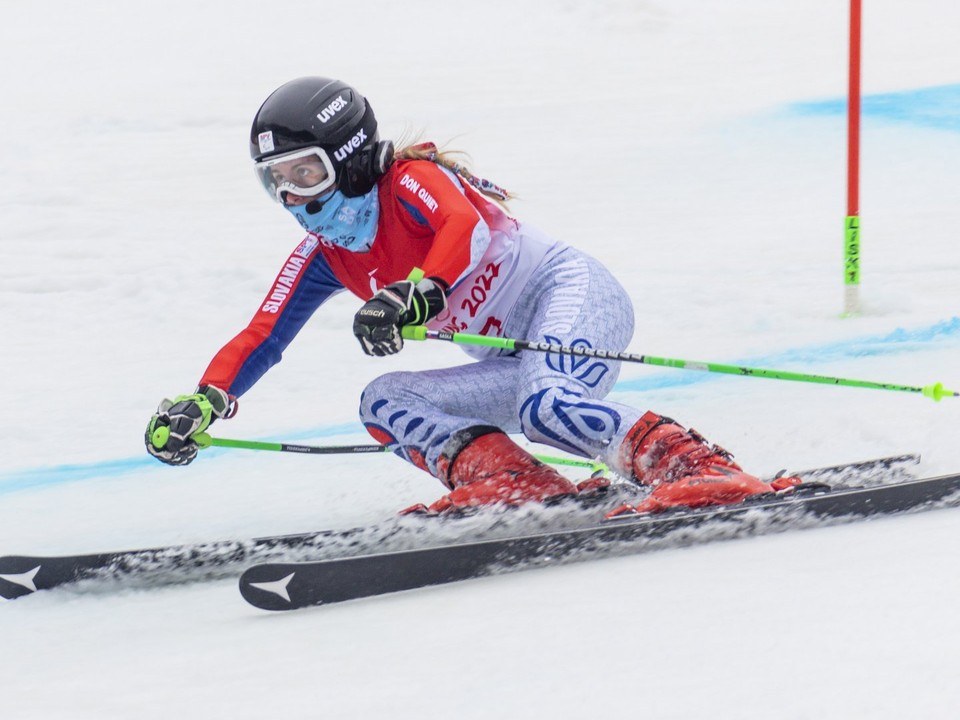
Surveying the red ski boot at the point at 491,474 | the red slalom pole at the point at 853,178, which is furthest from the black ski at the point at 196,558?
the red slalom pole at the point at 853,178

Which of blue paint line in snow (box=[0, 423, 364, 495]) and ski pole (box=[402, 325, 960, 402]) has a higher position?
ski pole (box=[402, 325, 960, 402])

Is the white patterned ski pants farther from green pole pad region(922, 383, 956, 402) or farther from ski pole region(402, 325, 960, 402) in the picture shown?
green pole pad region(922, 383, 956, 402)

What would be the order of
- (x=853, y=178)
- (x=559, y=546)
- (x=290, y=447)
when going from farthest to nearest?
(x=853, y=178)
(x=290, y=447)
(x=559, y=546)

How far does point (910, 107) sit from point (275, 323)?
9124 mm

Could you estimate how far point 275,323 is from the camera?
3.65m

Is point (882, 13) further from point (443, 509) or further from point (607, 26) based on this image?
point (443, 509)

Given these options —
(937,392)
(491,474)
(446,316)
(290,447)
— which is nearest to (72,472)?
(290,447)

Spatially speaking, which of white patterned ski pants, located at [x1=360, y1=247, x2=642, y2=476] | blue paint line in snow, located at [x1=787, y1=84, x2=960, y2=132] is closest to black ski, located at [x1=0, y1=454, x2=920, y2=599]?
white patterned ski pants, located at [x1=360, y1=247, x2=642, y2=476]

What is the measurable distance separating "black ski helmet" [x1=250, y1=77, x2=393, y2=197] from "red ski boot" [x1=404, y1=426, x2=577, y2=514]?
28.1 inches

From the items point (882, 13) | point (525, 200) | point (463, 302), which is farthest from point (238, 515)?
point (882, 13)

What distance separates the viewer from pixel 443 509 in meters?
3.42

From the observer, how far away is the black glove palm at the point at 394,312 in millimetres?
3078

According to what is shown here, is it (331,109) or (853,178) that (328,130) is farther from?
(853,178)

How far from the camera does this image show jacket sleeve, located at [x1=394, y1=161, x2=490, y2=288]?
3250 millimetres
